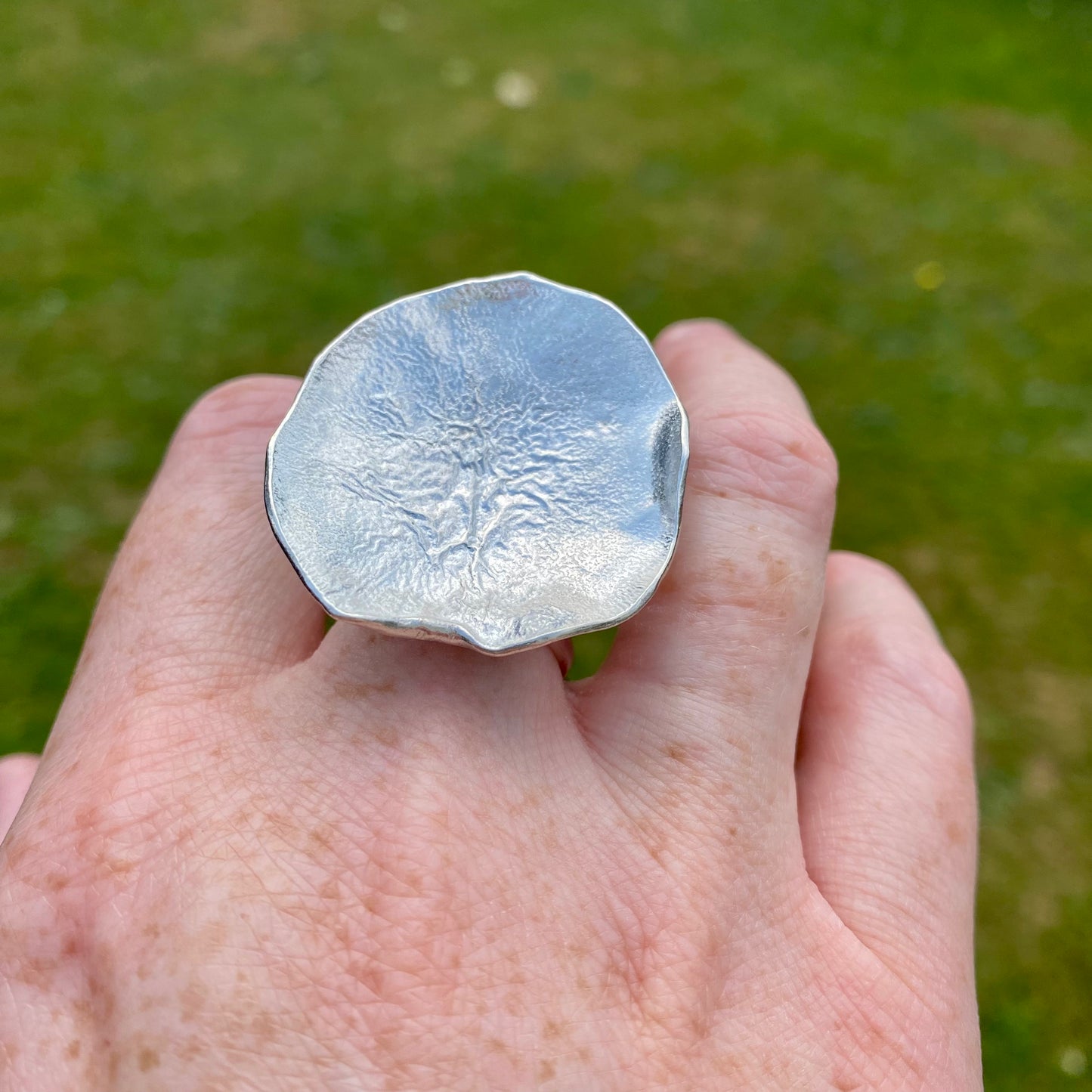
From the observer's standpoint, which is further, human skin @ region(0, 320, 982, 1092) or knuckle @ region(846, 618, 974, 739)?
knuckle @ region(846, 618, 974, 739)

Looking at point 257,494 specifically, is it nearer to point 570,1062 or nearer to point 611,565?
point 611,565

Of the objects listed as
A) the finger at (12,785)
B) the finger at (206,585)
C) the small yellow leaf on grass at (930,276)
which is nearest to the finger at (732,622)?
the finger at (206,585)

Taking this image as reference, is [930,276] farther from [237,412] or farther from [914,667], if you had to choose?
[237,412]

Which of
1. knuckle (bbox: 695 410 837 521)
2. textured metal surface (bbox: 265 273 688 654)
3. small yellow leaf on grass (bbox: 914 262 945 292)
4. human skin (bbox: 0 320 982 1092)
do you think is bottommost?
small yellow leaf on grass (bbox: 914 262 945 292)

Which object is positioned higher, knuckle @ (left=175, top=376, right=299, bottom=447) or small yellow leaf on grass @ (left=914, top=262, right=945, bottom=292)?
knuckle @ (left=175, top=376, right=299, bottom=447)

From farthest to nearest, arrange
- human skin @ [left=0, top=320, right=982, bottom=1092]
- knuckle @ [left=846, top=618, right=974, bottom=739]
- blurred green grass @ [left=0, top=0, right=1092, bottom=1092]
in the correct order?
blurred green grass @ [left=0, top=0, right=1092, bottom=1092]
knuckle @ [left=846, top=618, right=974, bottom=739]
human skin @ [left=0, top=320, right=982, bottom=1092]

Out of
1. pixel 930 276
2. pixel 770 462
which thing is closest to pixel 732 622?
pixel 770 462

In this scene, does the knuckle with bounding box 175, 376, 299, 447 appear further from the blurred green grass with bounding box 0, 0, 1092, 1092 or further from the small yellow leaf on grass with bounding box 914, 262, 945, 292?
the small yellow leaf on grass with bounding box 914, 262, 945, 292

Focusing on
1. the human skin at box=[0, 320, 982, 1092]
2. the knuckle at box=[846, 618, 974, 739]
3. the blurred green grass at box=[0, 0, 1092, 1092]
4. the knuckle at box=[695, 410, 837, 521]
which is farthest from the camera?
the blurred green grass at box=[0, 0, 1092, 1092]

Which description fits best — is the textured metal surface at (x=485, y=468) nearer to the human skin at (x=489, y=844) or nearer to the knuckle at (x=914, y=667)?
the human skin at (x=489, y=844)

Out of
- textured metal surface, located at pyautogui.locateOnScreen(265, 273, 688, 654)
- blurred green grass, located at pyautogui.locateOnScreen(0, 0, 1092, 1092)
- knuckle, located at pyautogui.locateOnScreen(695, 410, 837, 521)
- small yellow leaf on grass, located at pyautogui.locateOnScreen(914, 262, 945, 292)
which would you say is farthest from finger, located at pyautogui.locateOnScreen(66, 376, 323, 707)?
small yellow leaf on grass, located at pyautogui.locateOnScreen(914, 262, 945, 292)
